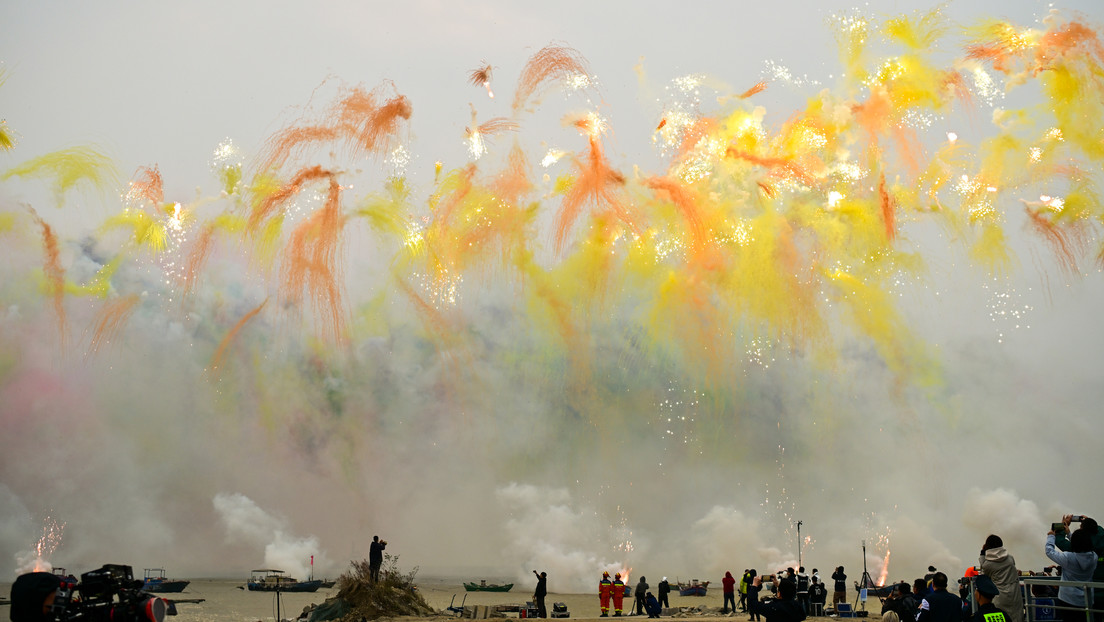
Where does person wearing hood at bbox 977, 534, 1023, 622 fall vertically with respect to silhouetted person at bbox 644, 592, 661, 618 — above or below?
above

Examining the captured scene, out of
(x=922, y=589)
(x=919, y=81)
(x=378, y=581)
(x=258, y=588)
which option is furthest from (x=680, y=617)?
(x=258, y=588)

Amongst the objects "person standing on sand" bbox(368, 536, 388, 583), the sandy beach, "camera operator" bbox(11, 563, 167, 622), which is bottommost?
the sandy beach

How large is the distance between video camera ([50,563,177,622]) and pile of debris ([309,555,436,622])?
50.7 ft

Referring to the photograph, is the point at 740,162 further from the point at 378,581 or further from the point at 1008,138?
the point at 378,581

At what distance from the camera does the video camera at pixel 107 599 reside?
7637 millimetres

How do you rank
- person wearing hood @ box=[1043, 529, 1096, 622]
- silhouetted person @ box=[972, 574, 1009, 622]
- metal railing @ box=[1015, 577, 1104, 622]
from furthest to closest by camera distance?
person wearing hood @ box=[1043, 529, 1096, 622] < metal railing @ box=[1015, 577, 1104, 622] < silhouetted person @ box=[972, 574, 1009, 622]

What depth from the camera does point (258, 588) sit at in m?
112

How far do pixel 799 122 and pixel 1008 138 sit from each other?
6914mm

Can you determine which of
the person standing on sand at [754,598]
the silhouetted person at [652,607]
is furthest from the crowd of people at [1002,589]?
the silhouetted person at [652,607]

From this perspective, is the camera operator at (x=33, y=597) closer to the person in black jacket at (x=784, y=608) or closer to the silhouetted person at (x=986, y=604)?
the person in black jacket at (x=784, y=608)

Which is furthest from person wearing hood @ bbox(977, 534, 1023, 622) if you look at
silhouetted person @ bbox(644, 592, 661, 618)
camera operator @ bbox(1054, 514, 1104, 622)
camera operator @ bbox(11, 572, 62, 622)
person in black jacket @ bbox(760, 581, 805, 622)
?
silhouetted person @ bbox(644, 592, 661, 618)

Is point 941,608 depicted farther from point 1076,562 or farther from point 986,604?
point 1076,562

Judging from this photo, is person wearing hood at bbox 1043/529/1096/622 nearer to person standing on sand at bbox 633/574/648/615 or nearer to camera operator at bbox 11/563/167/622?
camera operator at bbox 11/563/167/622

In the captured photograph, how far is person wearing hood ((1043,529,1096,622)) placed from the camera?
10312 millimetres
